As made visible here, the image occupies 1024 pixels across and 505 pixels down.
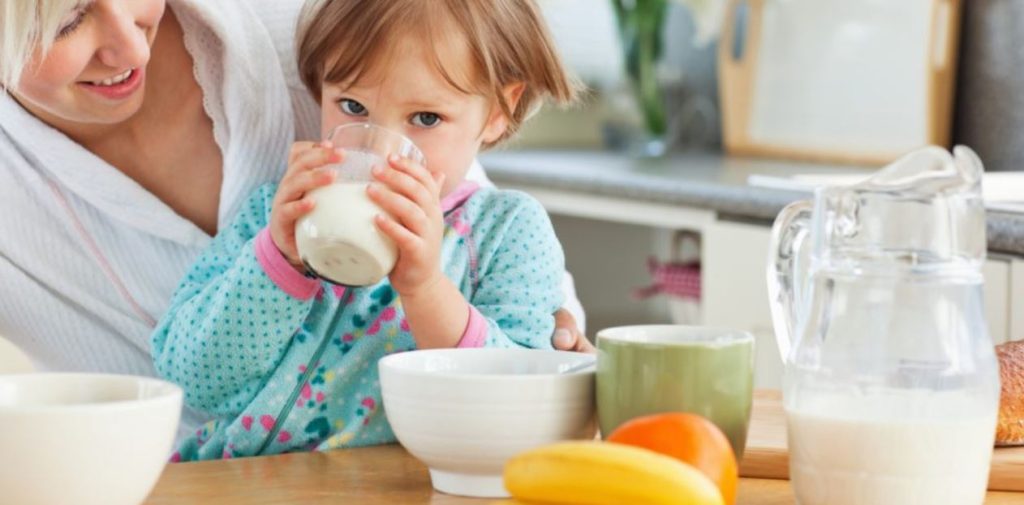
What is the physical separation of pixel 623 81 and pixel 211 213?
7.39 ft

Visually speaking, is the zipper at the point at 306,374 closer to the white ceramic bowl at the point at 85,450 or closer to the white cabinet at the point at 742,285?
the white ceramic bowl at the point at 85,450

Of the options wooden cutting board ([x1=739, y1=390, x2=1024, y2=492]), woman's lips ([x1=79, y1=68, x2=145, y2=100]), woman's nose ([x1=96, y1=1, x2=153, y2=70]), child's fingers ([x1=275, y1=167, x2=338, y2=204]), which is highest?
woman's nose ([x1=96, y1=1, x2=153, y2=70])

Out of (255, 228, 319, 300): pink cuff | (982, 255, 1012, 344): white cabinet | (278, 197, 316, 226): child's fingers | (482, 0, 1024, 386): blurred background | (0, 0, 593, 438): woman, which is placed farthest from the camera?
(482, 0, 1024, 386): blurred background

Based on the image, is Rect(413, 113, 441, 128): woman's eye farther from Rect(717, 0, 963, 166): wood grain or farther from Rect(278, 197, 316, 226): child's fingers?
Rect(717, 0, 963, 166): wood grain

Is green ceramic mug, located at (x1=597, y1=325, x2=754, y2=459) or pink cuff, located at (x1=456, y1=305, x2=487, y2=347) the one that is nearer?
green ceramic mug, located at (x1=597, y1=325, x2=754, y2=459)

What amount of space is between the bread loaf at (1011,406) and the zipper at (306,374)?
582mm

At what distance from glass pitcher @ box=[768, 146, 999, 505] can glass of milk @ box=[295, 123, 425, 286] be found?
304 millimetres

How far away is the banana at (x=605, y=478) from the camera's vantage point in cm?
81

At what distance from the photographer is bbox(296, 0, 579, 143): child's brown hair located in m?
1.33

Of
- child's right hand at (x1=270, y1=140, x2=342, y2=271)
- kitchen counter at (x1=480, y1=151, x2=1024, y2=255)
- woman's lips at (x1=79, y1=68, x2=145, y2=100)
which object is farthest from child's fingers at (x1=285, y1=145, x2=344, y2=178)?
kitchen counter at (x1=480, y1=151, x2=1024, y2=255)

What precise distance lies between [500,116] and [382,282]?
20 centimetres

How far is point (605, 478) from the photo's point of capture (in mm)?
817

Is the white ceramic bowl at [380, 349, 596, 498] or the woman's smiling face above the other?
the woman's smiling face

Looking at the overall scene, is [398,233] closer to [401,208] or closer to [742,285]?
[401,208]
